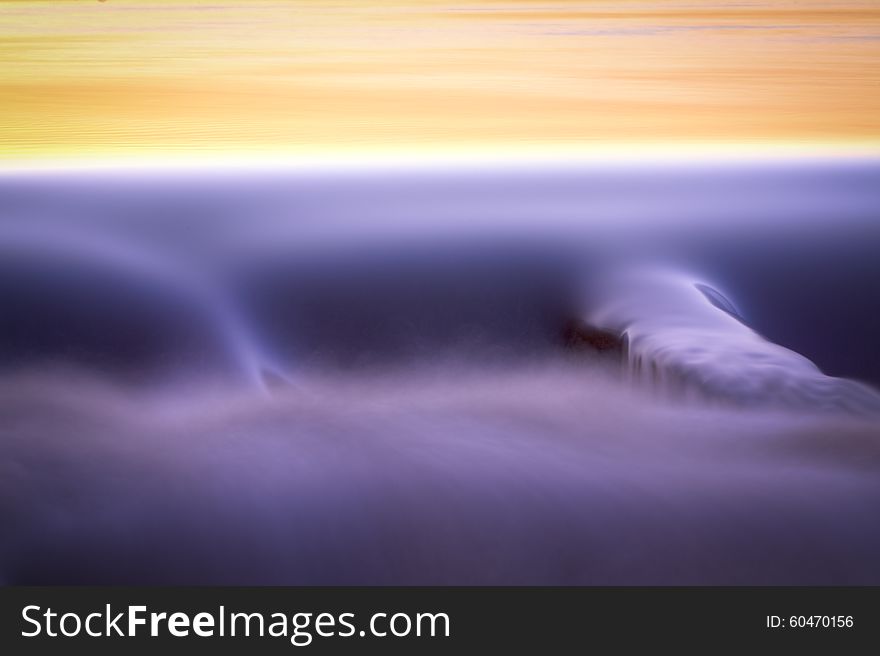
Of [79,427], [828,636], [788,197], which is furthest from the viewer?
[788,197]

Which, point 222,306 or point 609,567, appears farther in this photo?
point 222,306

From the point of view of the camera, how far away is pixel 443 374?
149 centimetres

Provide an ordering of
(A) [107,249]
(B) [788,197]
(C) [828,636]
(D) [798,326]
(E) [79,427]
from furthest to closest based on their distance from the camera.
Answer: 1. (B) [788,197]
2. (A) [107,249]
3. (D) [798,326]
4. (E) [79,427]
5. (C) [828,636]

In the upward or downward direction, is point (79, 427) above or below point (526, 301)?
below

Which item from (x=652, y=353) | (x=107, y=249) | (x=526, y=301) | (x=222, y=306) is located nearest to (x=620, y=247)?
(x=526, y=301)

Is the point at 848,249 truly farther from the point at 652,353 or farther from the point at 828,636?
the point at 828,636

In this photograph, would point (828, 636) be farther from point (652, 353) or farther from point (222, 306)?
point (222, 306)

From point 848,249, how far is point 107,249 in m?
1.55

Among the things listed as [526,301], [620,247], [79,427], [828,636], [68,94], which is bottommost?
[828,636]

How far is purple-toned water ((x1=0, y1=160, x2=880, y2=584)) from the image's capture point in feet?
3.71

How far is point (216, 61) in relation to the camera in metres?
1.86

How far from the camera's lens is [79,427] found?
4.42 feet

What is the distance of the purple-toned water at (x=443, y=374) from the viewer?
113 cm

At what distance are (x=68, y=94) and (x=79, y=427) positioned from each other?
0.88 metres
